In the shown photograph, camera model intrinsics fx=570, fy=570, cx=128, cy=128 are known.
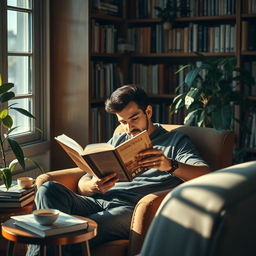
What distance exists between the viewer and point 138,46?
4969 millimetres

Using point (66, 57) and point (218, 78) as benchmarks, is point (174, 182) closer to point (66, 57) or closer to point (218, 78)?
point (218, 78)

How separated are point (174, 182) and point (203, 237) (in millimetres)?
1937

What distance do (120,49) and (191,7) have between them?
68 centimetres

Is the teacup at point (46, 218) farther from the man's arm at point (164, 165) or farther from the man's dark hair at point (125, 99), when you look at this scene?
the man's dark hair at point (125, 99)

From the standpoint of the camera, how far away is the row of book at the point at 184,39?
4578 millimetres

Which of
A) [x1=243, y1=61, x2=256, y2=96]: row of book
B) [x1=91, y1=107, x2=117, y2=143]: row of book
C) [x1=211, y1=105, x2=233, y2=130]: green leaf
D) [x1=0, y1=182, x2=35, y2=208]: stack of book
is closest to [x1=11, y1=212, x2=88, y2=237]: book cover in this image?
[x1=0, y1=182, x2=35, y2=208]: stack of book

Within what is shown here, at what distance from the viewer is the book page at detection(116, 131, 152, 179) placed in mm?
2518

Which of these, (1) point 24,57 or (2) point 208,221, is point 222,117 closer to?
(1) point 24,57

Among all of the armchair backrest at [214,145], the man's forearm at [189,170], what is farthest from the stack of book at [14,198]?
the armchair backrest at [214,145]

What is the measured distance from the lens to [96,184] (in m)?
2.80

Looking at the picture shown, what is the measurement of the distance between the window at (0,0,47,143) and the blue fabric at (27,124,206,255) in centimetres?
141

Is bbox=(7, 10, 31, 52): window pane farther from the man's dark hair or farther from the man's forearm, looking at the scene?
the man's forearm

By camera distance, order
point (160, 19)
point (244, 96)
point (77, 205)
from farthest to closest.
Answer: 1. point (160, 19)
2. point (244, 96)
3. point (77, 205)

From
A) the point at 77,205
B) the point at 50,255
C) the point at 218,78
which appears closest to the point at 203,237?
the point at 50,255
